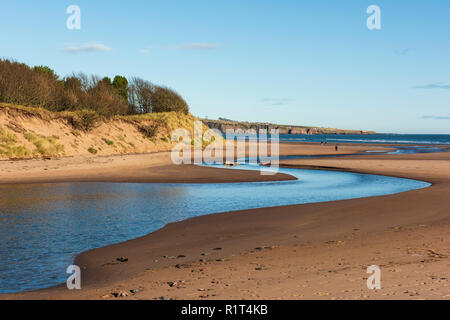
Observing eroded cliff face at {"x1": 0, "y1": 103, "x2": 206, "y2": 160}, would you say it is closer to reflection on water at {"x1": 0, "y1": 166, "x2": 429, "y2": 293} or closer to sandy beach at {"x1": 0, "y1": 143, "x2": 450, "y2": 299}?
reflection on water at {"x1": 0, "y1": 166, "x2": 429, "y2": 293}

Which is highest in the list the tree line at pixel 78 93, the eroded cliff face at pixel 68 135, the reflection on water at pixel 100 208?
the tree line at pixel 78 93

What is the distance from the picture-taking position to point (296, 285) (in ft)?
20.4

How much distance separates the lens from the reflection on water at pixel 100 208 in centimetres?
873

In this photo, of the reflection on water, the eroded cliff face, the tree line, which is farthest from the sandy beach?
the tree line

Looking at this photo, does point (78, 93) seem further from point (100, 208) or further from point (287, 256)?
point (287, 256)

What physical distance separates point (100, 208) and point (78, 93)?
42.5 meters

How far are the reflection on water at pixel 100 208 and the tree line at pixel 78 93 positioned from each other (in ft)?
81.4

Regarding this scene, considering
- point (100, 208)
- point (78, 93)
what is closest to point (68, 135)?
point (78, 93)

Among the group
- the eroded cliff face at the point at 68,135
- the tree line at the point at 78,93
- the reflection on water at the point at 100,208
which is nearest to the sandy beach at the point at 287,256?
the reflection on water at the point at 100,208

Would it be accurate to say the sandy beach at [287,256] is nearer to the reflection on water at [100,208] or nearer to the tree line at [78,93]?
the reflection on water at [100,208]

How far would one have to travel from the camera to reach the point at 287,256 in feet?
27.5

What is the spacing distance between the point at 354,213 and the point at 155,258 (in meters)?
7.87

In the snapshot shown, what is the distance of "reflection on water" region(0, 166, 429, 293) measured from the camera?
28.6 ft
